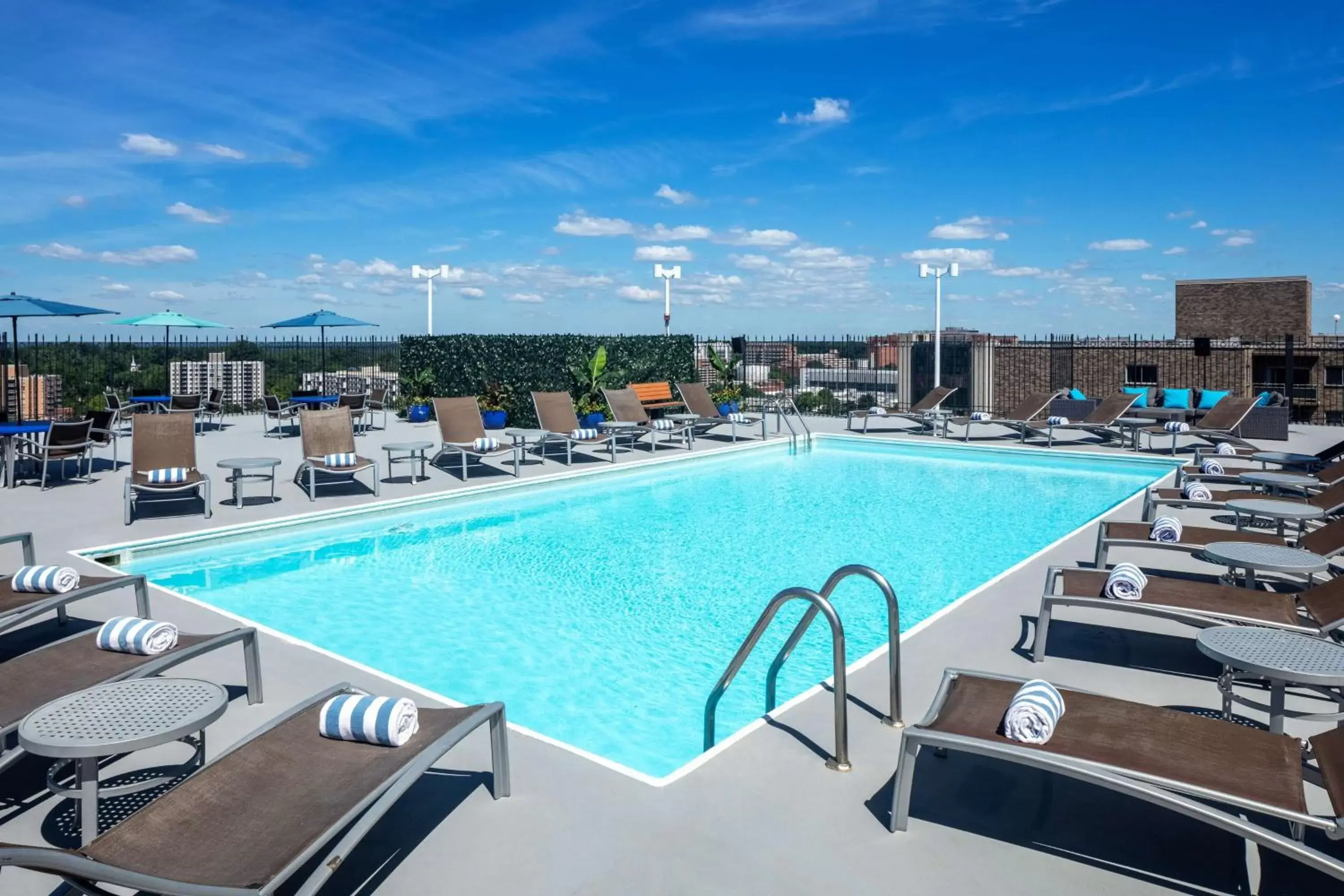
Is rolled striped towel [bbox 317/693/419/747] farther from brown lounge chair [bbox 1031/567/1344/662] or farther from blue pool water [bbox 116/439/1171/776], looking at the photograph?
brown lounge chair [bbox 1031/567/1344/662]

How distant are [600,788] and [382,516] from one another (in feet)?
23.5

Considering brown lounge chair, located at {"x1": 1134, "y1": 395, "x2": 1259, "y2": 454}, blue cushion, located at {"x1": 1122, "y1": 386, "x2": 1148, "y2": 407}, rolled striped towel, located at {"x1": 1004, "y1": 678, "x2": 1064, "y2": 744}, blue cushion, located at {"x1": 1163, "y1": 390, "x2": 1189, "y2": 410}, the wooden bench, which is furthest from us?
blue cushion, located at {"x1": 1163, "y1": 390, "x2": 1189, "y2": 410}

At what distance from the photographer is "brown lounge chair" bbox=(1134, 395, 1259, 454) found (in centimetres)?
1392

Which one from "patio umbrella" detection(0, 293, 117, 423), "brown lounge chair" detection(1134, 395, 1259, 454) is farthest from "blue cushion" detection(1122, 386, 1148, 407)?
"patio umbrella" detection(0, 293, 117, 423)

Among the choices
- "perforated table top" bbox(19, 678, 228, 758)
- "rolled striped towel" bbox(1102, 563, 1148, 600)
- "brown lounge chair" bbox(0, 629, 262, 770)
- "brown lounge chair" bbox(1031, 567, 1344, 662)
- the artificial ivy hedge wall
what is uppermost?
the artificial ivy hedge wall

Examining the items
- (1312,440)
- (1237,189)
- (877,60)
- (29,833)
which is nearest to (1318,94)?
(1237,189)

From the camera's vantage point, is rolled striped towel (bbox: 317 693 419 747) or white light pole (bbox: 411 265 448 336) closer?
rolled striped towel (bbox: 317 693 419 747)

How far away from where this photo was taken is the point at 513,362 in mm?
18484

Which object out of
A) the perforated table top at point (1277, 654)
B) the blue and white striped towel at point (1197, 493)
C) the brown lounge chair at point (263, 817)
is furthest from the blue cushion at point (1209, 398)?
the brown lounge chair at point (263, 817)

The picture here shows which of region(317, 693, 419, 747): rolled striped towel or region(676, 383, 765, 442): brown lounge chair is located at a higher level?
region(676, 383, 765, 442): brown lounge chair

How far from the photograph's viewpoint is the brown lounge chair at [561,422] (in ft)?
43.5

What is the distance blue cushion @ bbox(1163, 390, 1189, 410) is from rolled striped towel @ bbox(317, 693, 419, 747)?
1856 cm

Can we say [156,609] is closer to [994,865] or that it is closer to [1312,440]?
[994,865]

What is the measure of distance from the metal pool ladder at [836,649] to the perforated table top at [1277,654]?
1.29 meters
